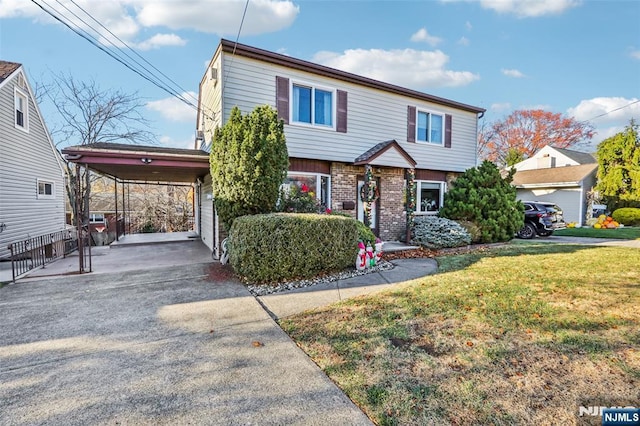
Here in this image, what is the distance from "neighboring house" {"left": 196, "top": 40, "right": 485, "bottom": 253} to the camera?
28.1ft

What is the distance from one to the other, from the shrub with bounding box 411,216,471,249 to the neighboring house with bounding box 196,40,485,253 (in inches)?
38.8

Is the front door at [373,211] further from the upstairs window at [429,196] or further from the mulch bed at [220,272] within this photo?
the mulch bed at [220,272]

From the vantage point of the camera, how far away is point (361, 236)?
295 inches

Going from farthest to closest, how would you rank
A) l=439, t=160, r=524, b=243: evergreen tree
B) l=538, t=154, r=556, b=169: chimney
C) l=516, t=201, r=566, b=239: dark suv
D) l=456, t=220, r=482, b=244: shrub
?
l=538, t=154, r=556, b=169: chimney, l=516, t=201, r=566, b=239: dark suv, l=439, t=160, r=524, b=243: evergreen tree, l=456, t=220, r=482, b=244: shrub

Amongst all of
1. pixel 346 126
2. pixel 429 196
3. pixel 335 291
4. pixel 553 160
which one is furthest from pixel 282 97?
pixel 553 160

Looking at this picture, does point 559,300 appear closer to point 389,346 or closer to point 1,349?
point 389,346

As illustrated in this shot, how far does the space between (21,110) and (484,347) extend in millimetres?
15721

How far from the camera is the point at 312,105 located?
9523 mm

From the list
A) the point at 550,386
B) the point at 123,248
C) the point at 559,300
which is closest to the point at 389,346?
the point at 550,386

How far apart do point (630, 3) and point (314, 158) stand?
12738 millimetres

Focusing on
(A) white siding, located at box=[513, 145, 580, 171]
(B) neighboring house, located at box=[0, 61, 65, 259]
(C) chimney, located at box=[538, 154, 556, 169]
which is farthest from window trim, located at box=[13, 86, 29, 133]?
(C) chimney, located at box=[538, 154, 556, 169]

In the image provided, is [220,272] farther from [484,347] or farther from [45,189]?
[45,189]

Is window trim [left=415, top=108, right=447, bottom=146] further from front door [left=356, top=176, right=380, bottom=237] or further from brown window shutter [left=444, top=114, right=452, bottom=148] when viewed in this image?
front door [left=356, top=176, right=380, bottom=237]

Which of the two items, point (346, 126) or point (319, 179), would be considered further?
point (346, 126)
